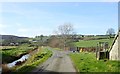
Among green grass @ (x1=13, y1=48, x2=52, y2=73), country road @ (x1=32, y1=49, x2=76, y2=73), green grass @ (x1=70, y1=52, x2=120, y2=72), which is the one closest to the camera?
→ green grass @ (x1=70, y1=52, x2=120, y2=72)

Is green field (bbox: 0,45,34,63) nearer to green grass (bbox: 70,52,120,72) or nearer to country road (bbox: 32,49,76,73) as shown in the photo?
country road (bbox: 32,49,76,73)

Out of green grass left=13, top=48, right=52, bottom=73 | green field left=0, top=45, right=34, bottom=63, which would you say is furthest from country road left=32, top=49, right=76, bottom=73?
green field left=0, top=45, right=34, bottom=63

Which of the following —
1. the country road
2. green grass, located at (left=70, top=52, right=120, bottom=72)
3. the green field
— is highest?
green grass, located at (left=70, top=52, right=120, bottom=72)

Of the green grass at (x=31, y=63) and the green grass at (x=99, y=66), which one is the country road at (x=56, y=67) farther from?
the green grass at (x=99, y=66)

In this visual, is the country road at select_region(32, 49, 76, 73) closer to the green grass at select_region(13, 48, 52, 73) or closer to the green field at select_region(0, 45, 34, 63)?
the green grass at select_region(13, 48, 52, 73)

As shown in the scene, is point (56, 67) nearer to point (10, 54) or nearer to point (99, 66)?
point (99, 66)

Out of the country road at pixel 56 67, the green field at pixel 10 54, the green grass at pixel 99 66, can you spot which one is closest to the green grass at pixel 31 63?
the country road at pixel 56 67

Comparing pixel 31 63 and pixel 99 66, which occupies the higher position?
pixel 99 66

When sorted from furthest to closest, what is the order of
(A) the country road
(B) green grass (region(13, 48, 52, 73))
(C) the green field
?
(C) the green field
(B) green grass (region(13, 48, 52, 73))
(A) the country road

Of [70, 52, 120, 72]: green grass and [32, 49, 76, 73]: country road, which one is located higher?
[70, 52, 120, 72]: green grass

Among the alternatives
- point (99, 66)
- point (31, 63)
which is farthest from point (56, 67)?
point (31, 63)

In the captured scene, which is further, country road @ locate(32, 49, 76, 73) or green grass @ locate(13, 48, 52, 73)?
green grass @ locate(13, 48, 52, 73)

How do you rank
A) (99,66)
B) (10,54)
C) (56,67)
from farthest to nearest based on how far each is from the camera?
(10,54), (56,67), (99,66)

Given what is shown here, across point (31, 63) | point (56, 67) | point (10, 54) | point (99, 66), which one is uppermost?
point (99, 66)
